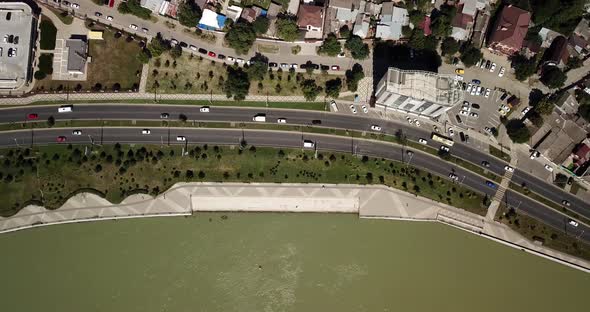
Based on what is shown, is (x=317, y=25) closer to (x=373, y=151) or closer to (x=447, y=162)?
(x=373, y=151)

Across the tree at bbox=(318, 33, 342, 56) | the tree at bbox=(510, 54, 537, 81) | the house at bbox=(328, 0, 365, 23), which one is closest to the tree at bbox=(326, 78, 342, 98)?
the tree at bbox=(318, 33, 342, 56)

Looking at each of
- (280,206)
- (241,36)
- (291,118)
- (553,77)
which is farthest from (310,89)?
(553,77)

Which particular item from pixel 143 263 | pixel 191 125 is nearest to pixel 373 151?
pixel 191 125

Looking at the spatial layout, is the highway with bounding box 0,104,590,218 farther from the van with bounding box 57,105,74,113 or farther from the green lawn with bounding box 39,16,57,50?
the green lawn with bounding box 39,16,57,50

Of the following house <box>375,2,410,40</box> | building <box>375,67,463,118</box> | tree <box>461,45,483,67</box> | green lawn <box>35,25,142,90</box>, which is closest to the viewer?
building <box>375,67,463,118</box>

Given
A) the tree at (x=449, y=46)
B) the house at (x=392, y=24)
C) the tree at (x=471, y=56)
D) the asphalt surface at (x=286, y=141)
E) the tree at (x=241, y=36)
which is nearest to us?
the asphalt surface at (x=286, y=141)

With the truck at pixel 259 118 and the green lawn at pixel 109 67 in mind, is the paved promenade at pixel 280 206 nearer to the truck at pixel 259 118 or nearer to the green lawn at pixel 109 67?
the truck at pixel 259 118

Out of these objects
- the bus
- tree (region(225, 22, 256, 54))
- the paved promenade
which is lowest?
the paved promenade

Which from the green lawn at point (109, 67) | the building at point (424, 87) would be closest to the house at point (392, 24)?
the building at point (424, 87)
